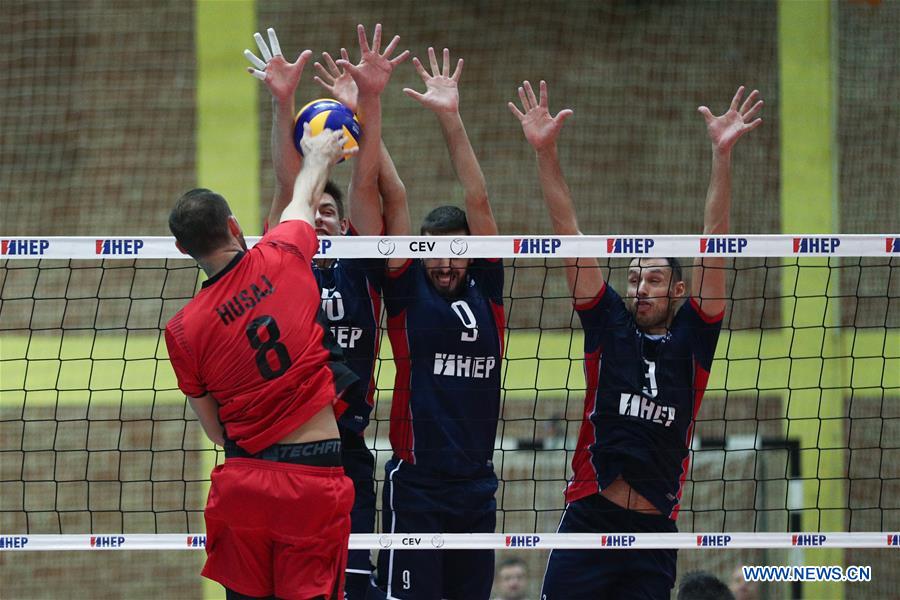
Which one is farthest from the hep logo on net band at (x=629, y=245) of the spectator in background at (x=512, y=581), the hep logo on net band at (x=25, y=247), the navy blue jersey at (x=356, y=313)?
the spectator in background at (x=512, y=581)

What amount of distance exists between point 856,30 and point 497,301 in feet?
22.3

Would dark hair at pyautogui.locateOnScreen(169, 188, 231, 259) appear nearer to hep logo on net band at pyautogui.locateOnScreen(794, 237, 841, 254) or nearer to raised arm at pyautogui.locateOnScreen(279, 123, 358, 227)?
raised arm at pyautogui.locateOnScreen(279, 123, 358, 227)

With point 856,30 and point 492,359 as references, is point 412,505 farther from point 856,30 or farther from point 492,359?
point 856,30

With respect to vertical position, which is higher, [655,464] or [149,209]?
[149,209]

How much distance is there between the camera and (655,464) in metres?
5.27

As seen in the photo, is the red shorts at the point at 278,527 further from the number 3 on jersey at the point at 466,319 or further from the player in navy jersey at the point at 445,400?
the number 3 on jersey at the point at 466,319

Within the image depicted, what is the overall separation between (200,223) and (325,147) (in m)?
0.75

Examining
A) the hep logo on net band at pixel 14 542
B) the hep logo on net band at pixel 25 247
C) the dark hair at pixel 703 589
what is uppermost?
the hep logo on net band at pixel 25 247

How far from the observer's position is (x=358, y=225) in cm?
545

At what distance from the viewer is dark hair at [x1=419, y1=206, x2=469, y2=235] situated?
557 centimetres

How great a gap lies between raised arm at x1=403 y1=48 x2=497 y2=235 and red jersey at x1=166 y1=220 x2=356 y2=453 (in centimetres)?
153

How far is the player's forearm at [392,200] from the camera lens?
17.9 feet

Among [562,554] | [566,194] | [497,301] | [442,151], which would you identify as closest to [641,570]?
[562,554]

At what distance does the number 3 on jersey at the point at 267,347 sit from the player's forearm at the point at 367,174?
1.38 meters
